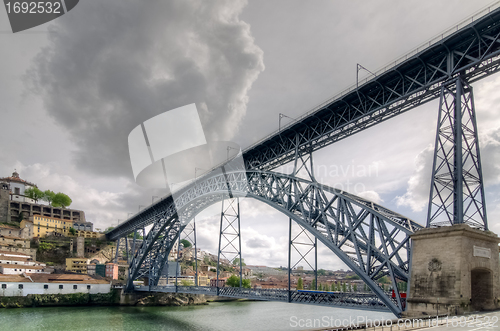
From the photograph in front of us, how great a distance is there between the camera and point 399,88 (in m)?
17.3

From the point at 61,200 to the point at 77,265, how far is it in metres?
30.5

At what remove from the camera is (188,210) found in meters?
38.2

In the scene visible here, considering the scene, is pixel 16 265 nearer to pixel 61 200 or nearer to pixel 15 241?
pixel 15 241

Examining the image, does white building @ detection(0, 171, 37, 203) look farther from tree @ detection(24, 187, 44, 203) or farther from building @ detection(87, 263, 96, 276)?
building @ detection(87, 263, 96, 276)

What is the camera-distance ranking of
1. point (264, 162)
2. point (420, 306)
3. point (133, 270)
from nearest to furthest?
point (420, 306), point (264, 162), point (133, 270)

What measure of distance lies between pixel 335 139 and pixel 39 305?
3663 cm

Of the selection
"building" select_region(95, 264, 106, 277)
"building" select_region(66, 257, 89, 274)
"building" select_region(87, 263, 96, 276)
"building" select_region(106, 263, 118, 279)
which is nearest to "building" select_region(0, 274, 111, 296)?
"building" select_region(106, 263, 118, 279)

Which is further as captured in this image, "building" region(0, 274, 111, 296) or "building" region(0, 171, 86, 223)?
"building" region(0, 171, 86, 223)

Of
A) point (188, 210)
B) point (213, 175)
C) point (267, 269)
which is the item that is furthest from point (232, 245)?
point (267, 269)

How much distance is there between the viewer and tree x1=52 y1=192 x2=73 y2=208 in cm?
8119

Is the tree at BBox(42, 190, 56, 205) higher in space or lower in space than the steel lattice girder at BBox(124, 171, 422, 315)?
higher

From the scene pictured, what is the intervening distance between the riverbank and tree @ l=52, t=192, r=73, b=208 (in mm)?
45359

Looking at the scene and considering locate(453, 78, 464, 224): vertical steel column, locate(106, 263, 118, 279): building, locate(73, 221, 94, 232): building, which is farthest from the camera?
locate(73, 221, 94, 232): building

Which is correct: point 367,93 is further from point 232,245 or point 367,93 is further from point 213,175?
point 232,245
